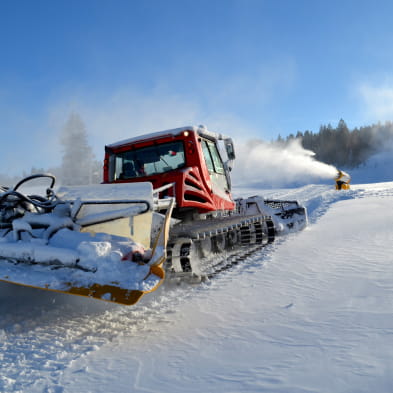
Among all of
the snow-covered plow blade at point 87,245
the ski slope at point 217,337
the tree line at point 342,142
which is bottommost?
the ski slope at point 217,337

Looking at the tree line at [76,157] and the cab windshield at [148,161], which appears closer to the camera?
the cab windshield at [148,161]

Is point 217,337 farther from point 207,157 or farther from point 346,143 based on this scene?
point 346,143

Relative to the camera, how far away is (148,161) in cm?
585

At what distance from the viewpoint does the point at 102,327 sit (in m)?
3.09

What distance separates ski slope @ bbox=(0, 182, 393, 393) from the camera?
2133 mm

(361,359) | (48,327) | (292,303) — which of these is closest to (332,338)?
(361,359)

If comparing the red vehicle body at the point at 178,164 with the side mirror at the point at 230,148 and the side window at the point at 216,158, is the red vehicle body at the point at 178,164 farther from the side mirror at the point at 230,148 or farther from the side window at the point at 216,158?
the side mirror at the point at 230,148

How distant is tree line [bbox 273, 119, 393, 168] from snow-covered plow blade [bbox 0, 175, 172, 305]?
81.1m

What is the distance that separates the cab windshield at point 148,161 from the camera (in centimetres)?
568

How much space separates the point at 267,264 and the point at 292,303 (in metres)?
1.94

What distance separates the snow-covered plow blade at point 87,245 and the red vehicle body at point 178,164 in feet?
5.06

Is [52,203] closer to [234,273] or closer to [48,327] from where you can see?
[48,327]

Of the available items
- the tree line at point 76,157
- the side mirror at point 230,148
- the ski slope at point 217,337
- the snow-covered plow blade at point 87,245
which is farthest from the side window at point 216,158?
the tree line at point 76,157

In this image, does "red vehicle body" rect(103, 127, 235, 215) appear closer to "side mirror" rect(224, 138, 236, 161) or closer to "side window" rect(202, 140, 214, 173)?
"side window" rect(202, 140, 214, 173)
